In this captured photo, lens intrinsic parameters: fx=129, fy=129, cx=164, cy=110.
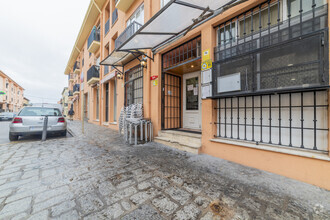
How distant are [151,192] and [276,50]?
323 cm

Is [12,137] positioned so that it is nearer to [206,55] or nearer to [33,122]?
[33,122]

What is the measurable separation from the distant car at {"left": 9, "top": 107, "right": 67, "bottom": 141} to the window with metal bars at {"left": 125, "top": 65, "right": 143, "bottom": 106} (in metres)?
3.18

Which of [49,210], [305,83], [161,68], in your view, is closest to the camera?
[49,210]

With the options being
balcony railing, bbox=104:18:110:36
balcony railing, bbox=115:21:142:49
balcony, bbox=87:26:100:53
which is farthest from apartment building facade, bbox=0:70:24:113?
balcony railing, bbox=115:21:142:49

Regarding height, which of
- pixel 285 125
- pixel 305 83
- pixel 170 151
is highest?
pixel 305 83

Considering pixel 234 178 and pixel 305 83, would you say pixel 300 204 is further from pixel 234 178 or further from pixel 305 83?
pixel 305 83

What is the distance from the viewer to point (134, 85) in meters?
6.95

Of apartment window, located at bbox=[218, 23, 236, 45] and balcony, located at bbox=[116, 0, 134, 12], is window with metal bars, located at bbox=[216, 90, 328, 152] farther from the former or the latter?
balcony, located at bbox=[116, 0, 134, 12]

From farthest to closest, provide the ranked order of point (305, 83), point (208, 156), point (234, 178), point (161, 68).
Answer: point (161, 68)
point (208, 156)
point (234, 178)
point (305, 83)

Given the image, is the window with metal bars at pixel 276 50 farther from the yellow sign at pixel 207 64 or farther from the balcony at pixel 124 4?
the balcony at pixel 124 4

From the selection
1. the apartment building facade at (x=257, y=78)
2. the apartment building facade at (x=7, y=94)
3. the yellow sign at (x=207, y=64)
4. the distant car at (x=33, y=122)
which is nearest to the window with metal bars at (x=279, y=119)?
the apartment building facade at (x=257, y=78)

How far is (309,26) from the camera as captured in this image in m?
2.17

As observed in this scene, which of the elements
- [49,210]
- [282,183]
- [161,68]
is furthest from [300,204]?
[161,68]

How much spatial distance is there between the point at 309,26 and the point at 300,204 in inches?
108
